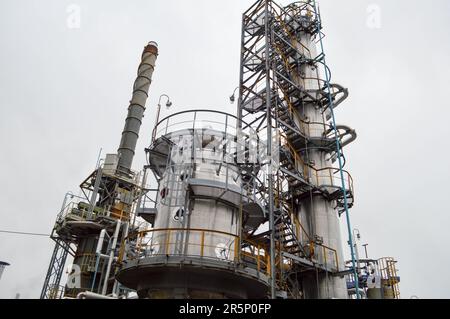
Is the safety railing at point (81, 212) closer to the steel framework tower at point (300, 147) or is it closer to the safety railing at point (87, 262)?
the safety railing at point (87, 262)

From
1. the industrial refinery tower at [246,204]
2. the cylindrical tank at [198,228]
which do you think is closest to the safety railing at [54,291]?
the industrial refinery tower at [246,204]

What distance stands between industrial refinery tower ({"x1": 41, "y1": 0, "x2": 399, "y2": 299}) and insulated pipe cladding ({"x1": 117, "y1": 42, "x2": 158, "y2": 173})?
19cm

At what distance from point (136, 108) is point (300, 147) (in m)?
17.3

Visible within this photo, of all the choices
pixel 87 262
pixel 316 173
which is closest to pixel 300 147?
pixel 316 173

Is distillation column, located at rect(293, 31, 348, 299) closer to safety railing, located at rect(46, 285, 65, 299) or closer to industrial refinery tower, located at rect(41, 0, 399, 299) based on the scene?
industrial refinery tower, located at rect(41, 0, 399, 299)

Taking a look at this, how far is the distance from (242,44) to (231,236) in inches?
562

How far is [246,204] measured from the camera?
42.1 feet

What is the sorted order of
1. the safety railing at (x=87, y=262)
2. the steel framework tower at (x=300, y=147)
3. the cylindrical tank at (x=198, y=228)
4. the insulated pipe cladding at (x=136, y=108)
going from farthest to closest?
the insulated pipe cladding at (x=136, y=108), the safety railing at (x=87, y=262), the steel framework tower at (x=300, y=147), the cylindrical tank at (x=198, y=228)

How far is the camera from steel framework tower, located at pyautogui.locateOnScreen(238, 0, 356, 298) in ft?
52.5

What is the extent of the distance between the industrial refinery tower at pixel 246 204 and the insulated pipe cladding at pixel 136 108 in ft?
0.61

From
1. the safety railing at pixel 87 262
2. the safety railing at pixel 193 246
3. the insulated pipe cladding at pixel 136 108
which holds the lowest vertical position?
Result: the safety railing at pixel 193 246

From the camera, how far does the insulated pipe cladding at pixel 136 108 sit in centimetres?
2975

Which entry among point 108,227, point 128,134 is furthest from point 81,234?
point 128,134

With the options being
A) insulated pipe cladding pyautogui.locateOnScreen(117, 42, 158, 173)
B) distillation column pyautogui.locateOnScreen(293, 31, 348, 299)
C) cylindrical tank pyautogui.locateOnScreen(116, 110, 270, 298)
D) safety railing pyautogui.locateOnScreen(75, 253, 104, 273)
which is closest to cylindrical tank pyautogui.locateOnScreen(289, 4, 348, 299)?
distillation column pyautogui.locateOnScreen(293, 31, 348, 299)
